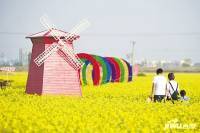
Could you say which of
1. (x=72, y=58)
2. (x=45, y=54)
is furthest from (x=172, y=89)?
(x=45, y=54)

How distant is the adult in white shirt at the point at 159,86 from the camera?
1942 centimetres

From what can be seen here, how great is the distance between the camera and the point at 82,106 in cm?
1858

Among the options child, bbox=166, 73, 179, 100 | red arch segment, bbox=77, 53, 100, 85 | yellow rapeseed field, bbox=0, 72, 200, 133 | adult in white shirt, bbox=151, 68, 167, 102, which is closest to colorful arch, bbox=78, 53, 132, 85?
red arch segment, bbox=77, 53, 100, 85

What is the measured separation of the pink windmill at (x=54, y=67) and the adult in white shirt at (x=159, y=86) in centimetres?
840

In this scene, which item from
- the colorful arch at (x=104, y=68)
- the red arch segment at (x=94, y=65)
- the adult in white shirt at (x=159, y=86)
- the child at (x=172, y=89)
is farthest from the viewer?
the colorful arch at (x=104, y=68)

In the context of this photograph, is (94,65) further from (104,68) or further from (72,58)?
(72,58)

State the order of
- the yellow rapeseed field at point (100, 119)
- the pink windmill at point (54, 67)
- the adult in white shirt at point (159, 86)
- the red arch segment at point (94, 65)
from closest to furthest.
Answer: the yellow rapeseed field at point (100, 119) < the adult in white shirt at point (159, 86) < the pink windmill at point (54, 67) < the red arch segment at point (94, 65)

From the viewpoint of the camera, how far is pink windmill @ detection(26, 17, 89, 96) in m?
27.7

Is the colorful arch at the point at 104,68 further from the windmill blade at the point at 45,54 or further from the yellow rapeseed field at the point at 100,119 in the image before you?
the yellow rapeseed field at the point at 100,119

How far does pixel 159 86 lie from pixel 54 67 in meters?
9.47

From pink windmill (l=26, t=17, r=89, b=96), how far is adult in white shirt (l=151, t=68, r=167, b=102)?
840 cm

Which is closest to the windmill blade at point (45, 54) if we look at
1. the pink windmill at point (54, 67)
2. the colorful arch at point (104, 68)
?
the pink windmill at point (54, 67)

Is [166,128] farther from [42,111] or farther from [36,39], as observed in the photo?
[36,39]

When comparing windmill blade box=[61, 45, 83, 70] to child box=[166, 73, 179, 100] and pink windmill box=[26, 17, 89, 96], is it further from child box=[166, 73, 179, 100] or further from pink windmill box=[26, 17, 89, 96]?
child box=[166, 73, 179, 100]
